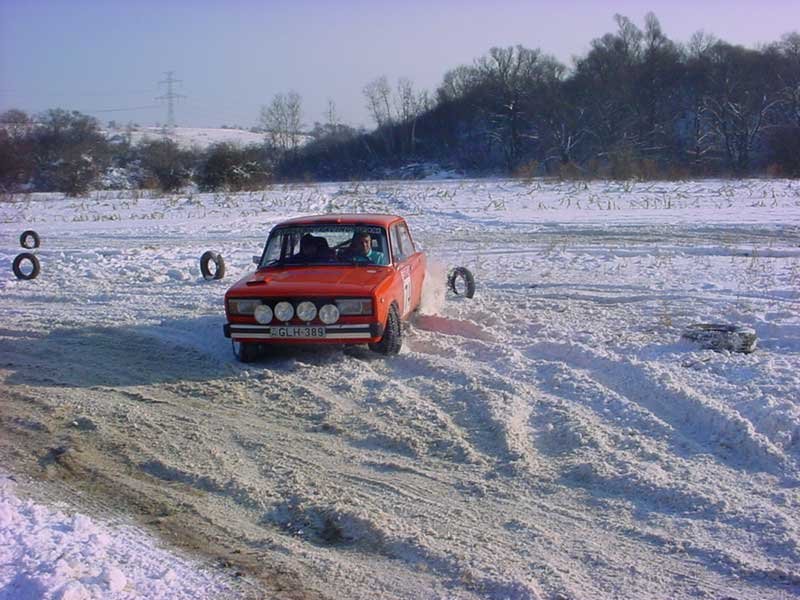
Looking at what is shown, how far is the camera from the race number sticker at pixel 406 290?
887 cm

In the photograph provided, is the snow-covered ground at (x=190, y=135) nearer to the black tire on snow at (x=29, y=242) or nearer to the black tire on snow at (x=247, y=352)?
the black tire on snow at (x=29, y=242)

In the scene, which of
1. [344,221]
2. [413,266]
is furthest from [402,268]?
[344,221]

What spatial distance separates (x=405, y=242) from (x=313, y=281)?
209 cm

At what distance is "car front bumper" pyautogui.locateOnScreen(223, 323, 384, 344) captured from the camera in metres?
7.73

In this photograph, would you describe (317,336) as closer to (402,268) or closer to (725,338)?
(402,268)

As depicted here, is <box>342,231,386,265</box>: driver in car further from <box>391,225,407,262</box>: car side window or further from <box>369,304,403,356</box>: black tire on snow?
<box>369,304,403,356</box>: black tire on snow

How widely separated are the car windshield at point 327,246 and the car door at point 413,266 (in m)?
0.58

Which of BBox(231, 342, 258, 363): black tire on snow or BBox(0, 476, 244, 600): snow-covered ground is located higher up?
BBox(231, 342, 258, 363): black tire on snow

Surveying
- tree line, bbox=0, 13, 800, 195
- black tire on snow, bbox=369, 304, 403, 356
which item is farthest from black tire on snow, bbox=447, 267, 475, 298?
tree line, bbox=0, 13, 800, 195

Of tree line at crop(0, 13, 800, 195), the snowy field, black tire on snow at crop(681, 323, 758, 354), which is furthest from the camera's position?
tree line at crop(0, 13, 800, 195)

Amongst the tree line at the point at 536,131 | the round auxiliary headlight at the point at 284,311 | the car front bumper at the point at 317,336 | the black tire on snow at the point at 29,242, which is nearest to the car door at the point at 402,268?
the car front bumper at the point at 317,336

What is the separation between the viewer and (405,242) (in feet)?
32.5

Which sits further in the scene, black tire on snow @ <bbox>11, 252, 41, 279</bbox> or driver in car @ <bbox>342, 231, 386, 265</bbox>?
black tire on snow @ <bbox>11, 252, 41, 279</bbox>

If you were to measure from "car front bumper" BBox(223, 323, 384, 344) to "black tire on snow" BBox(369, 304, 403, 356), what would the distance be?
0.85 feet
